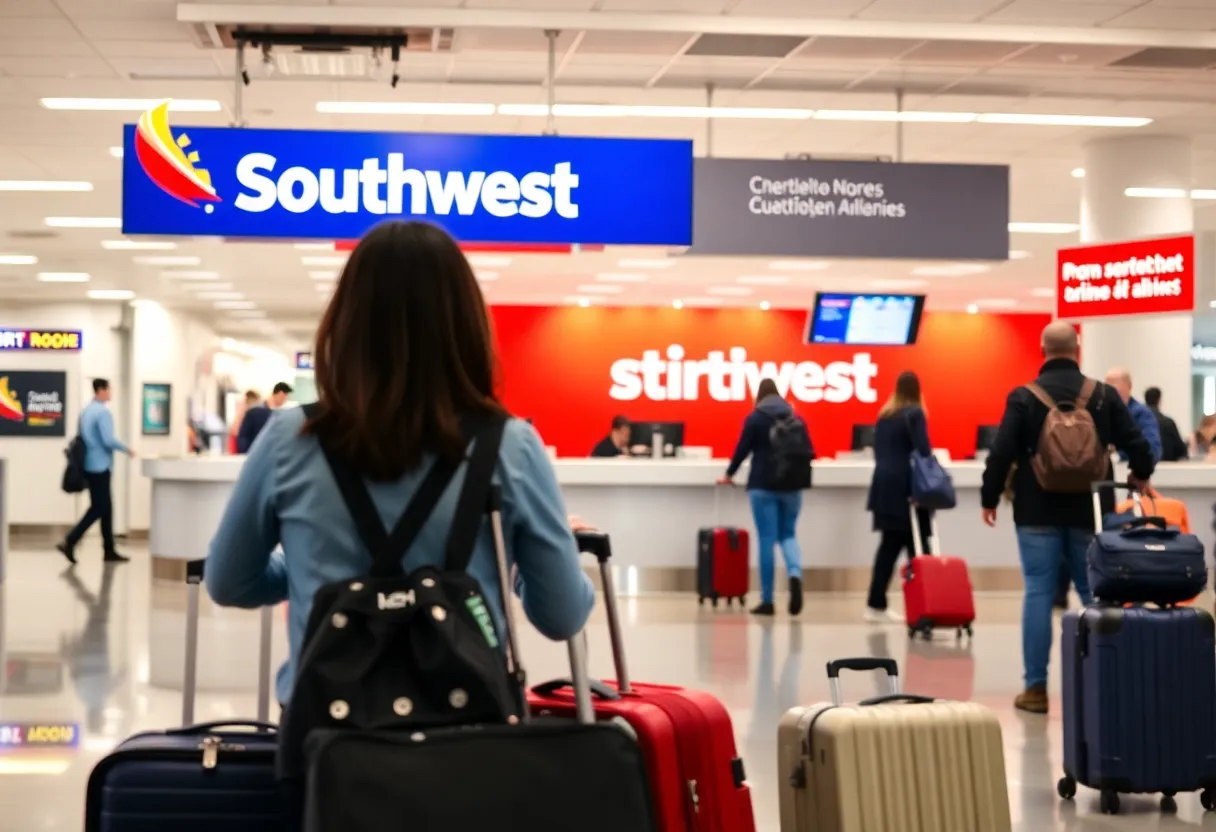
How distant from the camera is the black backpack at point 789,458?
10750 millimetres

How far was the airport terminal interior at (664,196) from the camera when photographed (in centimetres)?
743

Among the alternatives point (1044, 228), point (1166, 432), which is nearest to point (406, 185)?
point (1166, 432)

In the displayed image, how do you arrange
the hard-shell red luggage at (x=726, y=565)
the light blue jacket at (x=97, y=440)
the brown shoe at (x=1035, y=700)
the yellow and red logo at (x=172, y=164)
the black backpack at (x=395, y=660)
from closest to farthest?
the black backpack at (x=395, y=660)
the brown shoe at (x=1035, y=700)
the yellow and red logo at (x=172, y=164)
the hard-shell red luggage at (x=726, y=565)
the light blue jacket at (x=97, y=440)

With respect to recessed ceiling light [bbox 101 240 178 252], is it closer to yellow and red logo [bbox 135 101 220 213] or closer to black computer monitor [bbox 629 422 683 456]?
black computer monitor [bbox 629 422 683 456]

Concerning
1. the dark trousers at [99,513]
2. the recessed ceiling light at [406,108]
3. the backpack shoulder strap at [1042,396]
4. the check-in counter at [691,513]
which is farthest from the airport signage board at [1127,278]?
the dark trousers at [99,513]

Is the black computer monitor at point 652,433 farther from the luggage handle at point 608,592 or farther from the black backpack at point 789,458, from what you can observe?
the luggage handle at point 608,592

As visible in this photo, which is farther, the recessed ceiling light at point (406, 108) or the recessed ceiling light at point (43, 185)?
the recessed ceiling light at point (43, 185)

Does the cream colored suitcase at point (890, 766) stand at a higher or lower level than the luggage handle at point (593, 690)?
lower

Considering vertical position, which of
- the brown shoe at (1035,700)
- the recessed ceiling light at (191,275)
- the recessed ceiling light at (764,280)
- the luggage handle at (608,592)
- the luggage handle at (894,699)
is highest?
the recessed ceiling light at (764,280)

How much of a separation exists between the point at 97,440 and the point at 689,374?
412 inches

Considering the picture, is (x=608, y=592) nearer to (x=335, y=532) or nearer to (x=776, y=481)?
(x=335, y=532)

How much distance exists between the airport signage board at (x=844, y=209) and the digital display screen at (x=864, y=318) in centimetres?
1103

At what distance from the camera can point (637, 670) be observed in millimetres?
7930

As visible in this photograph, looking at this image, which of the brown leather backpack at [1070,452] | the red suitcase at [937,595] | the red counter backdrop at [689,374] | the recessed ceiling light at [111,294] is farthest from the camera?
the red counter backdrop at [689,374]
